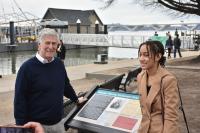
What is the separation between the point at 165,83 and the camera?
162 inches

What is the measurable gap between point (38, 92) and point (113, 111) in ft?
4.41

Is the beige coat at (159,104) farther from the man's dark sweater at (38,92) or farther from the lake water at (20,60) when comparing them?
the lake water at (20,60)

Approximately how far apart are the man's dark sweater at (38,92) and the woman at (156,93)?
91 cm

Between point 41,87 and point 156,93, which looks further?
point 41,87

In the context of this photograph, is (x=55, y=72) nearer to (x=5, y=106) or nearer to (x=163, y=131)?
(x=163, y=131)

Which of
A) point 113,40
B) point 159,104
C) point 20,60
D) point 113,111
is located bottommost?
point 20,60

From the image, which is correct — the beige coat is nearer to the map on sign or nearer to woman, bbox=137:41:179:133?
woman, bbox=137:41:179:133

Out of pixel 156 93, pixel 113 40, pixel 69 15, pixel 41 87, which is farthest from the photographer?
pixel 69 15

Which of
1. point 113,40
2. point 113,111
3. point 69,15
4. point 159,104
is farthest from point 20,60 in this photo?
point 69,15

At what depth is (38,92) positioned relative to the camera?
4.58 m

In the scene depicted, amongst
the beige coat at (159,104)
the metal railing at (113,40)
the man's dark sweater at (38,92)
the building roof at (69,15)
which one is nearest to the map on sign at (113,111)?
the man's dark sweater at (38,92)

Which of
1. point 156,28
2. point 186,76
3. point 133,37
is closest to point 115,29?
point 156,28

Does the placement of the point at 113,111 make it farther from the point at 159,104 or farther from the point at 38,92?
the point at 159,104

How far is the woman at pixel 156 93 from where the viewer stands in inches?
161
